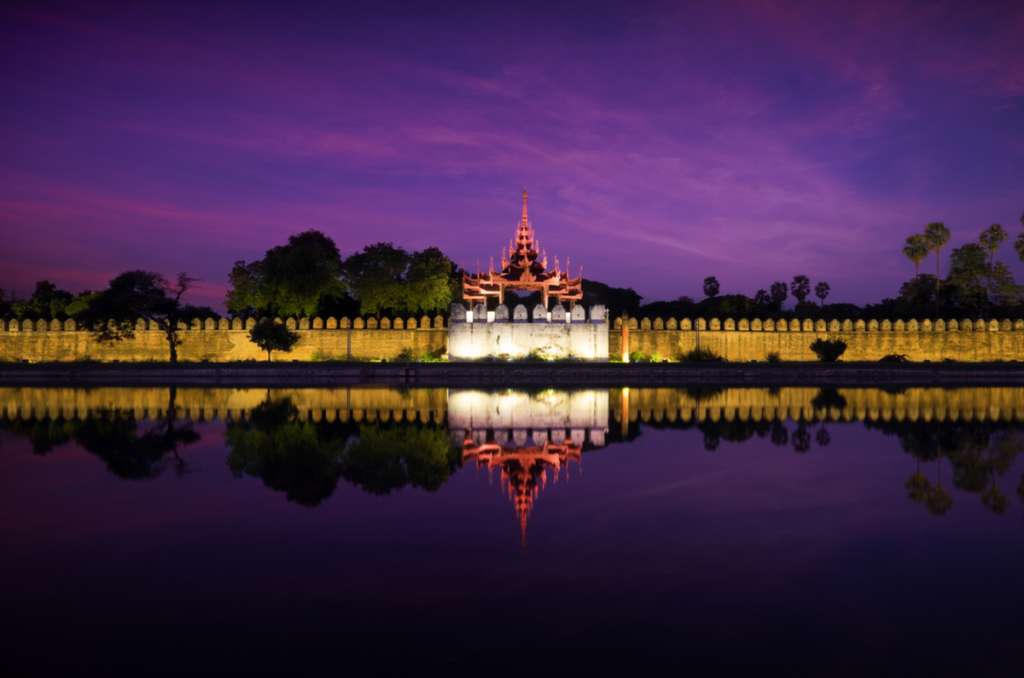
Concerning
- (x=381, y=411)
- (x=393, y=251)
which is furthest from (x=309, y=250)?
(x=381, y=411)

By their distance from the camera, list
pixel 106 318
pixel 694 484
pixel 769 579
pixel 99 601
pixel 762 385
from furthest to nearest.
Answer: pixel 106 318, pixel 762 385, pixel 694 484, pixel 769 579, pixel 99 601

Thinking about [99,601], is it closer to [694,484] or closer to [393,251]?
[694,484]

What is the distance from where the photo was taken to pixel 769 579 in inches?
177

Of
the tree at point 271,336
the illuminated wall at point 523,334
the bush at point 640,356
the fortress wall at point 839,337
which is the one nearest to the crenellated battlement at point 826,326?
the fortress wall at point 839,337

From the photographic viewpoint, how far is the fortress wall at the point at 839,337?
3048 cm

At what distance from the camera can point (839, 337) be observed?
30875 millimetres

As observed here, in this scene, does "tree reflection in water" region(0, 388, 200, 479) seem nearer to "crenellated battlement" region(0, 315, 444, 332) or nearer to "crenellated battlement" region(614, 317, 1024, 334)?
→ "crenellated battlement" region(0, 315, 444, 332)

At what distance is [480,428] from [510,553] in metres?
6.39

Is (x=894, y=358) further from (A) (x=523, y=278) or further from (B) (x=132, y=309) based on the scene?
(B) (x=132, y=309)

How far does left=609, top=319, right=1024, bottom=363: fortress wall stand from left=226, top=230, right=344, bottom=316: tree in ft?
43.9

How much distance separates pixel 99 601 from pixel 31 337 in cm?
3312

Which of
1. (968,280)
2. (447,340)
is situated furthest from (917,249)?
(447,340)

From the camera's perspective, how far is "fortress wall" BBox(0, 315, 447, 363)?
30125mm

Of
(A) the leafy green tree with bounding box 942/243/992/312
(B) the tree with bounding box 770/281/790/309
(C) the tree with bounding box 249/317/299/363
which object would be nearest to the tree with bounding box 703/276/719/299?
(B) the tree with bounding box 770/281/790/309
